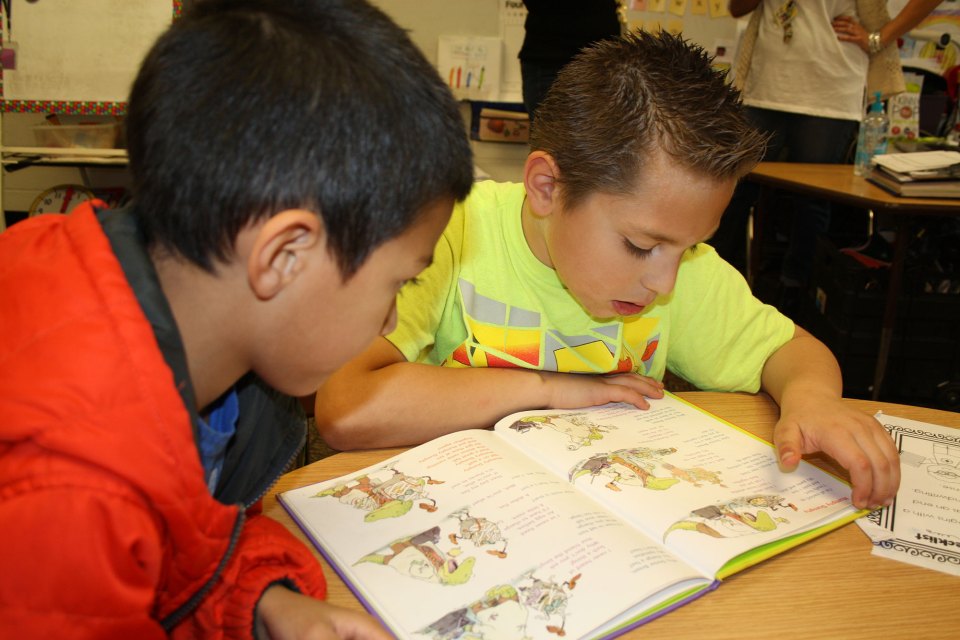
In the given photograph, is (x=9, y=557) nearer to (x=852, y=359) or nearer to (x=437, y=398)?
(x=437, y=398)

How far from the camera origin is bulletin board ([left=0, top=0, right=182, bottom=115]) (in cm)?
252

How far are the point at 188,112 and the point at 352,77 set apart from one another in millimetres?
114

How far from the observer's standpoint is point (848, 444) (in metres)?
0.81

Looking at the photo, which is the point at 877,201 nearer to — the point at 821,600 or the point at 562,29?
the point at 562,29

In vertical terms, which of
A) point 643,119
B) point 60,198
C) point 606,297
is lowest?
point 60,198

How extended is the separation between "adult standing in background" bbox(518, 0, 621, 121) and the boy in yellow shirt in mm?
1269

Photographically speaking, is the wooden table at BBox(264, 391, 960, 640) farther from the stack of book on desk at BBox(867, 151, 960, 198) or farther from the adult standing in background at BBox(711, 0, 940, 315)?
the adult standing in background at BBox(711, 0, 940, 315)

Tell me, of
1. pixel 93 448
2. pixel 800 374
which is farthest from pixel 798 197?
pixel 93 448

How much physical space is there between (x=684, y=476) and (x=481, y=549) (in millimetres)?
258

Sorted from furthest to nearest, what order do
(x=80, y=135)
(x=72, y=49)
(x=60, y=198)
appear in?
(x=60, y=198) < (x=80, y=135) < (x=72, y=49)

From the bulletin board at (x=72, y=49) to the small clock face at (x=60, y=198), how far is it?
821mm

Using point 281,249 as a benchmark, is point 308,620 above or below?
below

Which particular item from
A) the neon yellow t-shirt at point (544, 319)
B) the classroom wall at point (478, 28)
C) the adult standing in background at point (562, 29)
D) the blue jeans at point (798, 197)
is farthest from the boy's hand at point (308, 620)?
the classroom wall at point (478, 28)

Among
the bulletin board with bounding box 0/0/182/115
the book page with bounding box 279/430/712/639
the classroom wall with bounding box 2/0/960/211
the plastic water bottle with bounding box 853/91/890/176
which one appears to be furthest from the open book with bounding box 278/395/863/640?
the classroom wall with bounding box 2/0/960/211
